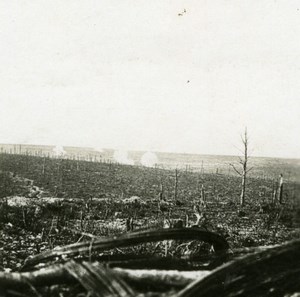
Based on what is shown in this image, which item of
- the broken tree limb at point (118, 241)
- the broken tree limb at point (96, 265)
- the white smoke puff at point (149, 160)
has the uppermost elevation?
the broken tree limb at point (118, 241)

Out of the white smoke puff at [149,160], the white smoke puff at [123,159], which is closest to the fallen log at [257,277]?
the white smoke puff at [123,159]

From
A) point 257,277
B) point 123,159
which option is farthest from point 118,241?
point 123,159

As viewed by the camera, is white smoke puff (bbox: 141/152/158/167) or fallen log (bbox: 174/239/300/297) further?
white smoke puff (bbox: 141/152/158/167)

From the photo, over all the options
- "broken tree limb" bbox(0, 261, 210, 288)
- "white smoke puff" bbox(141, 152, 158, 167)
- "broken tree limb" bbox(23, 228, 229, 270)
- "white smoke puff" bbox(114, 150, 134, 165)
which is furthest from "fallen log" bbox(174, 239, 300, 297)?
"white smoke puff" bbox(141, 152, 158, 167)

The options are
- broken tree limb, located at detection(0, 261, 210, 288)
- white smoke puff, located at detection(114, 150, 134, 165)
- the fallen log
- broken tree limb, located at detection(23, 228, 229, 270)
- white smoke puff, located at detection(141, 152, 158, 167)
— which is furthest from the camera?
white smoke puff, located at detection(141, 152, 158, 167)

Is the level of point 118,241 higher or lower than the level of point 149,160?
higher

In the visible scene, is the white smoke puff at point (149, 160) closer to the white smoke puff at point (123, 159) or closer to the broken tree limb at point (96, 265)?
the white smoke puff at point (123, 159)

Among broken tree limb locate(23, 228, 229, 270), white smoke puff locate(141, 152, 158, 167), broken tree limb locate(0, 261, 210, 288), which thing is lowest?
white smoke puff locate(141, 152, 158, 167)

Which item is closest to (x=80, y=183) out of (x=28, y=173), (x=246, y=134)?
(x=28, y=173)

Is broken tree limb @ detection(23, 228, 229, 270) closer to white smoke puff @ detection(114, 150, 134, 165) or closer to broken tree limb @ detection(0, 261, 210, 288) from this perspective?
broken tree limb @ detection(0, 261, 210, 288)

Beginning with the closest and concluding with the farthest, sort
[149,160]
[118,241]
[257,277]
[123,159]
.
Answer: [257,277] → [118,241] → [123,159] → [149,160]

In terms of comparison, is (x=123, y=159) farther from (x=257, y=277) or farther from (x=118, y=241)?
(x=257, y=277)
